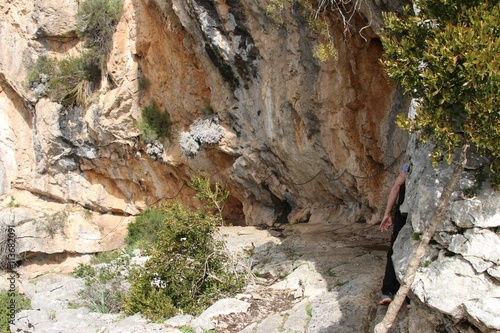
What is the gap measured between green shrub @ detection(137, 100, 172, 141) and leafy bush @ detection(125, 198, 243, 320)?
657 cm

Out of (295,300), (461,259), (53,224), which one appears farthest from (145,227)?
(461,259)

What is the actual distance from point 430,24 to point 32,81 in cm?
1362

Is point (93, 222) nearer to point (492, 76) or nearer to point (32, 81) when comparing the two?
point (32, 81)

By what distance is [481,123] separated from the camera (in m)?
2.70

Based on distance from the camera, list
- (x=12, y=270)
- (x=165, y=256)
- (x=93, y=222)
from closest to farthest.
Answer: (x=165, y=256), (x=12, y=270), (x=93, y=222)

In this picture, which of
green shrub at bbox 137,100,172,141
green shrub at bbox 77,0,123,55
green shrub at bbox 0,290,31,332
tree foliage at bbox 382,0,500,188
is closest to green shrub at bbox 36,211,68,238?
green shrub at bbox 0,290,31,332

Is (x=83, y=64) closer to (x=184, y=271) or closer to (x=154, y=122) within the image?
(x=154, y=122)

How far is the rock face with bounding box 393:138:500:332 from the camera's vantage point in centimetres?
278

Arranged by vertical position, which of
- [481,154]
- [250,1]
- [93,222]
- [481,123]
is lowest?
[93,222]

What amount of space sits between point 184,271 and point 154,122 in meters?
7.19

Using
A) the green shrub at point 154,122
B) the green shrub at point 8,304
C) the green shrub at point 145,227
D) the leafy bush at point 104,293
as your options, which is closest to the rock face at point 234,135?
the green shrub at point 154,122

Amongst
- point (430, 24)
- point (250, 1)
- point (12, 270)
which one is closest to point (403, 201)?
point (430, 24)

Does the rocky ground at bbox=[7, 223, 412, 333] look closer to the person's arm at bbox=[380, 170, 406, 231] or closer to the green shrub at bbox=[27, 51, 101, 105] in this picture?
the person's arm at bbox=[380, 170, 406, 231]

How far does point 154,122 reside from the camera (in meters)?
12.2
